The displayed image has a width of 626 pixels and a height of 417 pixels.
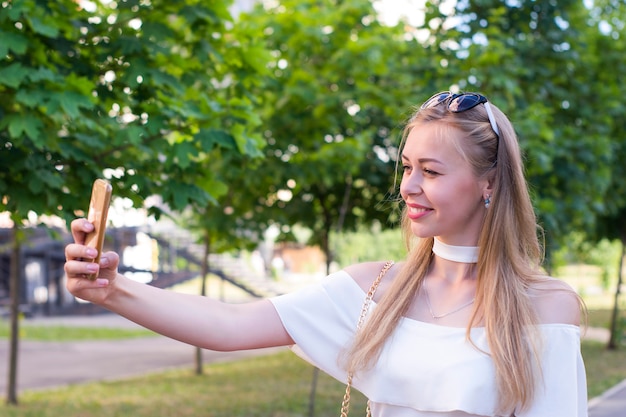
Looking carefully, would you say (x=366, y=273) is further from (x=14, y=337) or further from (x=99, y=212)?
(x=14, y=337)

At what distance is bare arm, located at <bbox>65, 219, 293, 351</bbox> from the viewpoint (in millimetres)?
1914

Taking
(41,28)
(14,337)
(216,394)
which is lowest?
(216,394)

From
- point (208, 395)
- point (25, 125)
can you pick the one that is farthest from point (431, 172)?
point (208, 395)

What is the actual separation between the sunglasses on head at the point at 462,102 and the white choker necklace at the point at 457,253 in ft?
0.97

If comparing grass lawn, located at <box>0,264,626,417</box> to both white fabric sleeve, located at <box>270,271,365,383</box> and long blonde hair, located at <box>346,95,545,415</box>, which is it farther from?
long blonde hair, located at <box>346,95,545,415</box>

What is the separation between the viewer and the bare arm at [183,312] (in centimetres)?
191

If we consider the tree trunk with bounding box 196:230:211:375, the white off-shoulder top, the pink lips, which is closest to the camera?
the white off-shoulder top

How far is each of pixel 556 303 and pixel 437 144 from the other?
0.47 m

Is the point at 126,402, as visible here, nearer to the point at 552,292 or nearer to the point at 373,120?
the point at 373,120

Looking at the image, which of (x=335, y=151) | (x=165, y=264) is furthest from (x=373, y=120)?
(x=165, y=264)

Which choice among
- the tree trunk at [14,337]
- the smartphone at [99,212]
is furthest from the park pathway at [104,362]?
the smartphone at [99,212]

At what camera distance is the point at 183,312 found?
2.09 metres

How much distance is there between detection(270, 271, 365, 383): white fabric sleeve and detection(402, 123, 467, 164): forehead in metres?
0.39

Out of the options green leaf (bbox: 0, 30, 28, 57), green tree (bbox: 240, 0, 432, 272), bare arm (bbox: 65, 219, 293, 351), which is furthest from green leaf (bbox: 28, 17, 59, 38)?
green tree (bbox: 240, 0, 432, 272)
